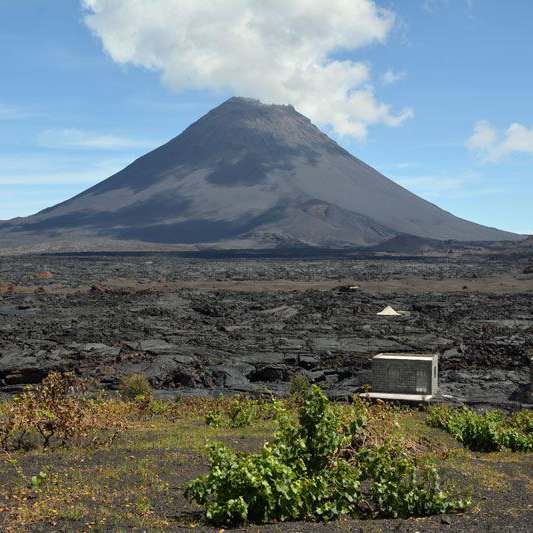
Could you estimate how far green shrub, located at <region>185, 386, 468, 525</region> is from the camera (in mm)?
7918

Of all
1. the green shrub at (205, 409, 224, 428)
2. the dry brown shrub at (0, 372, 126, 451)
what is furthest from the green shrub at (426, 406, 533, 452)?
the dry brown shrub at (0, 372, 126, 451)

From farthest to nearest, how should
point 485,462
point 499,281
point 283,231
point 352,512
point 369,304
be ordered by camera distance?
point 283,231 < point 499,281 < point 369,304 < point 485,462 < point 352,512

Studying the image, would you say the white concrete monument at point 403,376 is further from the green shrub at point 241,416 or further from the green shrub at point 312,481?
the green shrub at point 312,481

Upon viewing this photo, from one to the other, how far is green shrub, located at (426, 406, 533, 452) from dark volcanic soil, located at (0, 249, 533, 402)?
4961mm

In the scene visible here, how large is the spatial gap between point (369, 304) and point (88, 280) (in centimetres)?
3393

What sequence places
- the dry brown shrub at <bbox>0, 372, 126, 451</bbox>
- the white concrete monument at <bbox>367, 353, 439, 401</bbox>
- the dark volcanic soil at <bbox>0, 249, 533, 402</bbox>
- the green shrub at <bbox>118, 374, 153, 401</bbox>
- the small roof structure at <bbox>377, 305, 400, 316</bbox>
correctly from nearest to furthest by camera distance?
the dry brown shrub at <bbox>0, 372, 126, 451</bbox>, the white concrete monument at <bbox>367, 353, 439, 401</bbox>, the green shrub at <bbox>118, 374, 153, 401</bbox>, the dark volcanic soil at <bbox>0, 249, 533, 402</bbox>, the small roof structure at <bbox>377, 305, 400, 316</bbox>

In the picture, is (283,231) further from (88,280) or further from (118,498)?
(118,498)

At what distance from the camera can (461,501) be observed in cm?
869

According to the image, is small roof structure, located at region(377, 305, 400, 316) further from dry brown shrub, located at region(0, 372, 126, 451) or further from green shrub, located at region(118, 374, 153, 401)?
dry brown shrub, located at region(0, 372, 126, 451)

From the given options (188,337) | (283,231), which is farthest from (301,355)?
(283,231)

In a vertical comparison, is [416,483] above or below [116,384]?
above

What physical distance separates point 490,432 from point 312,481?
22.4 ft

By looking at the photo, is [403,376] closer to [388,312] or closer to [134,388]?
[134,388]

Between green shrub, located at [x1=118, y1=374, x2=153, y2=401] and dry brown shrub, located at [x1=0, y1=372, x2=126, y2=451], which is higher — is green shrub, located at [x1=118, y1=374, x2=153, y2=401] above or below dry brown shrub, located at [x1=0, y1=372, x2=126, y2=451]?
below
